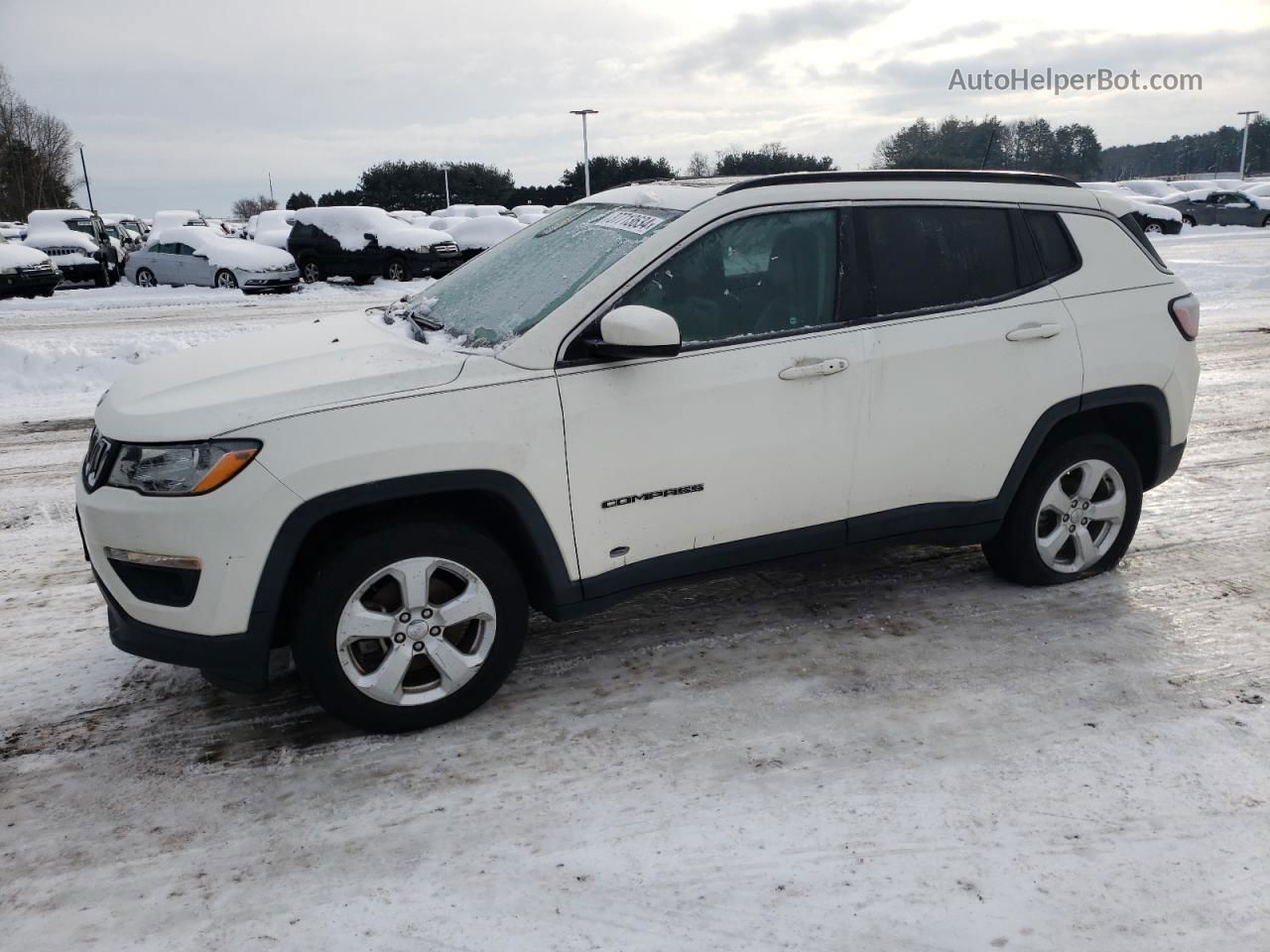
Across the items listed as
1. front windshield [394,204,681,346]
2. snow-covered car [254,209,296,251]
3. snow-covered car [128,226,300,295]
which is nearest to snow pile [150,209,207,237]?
snow-covered car [254,209,296,251]

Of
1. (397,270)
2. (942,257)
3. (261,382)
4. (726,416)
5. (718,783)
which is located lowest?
(718,783)

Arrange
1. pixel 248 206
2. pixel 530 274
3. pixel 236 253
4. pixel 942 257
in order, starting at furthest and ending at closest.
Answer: pixel 248 206 → pixel 236 253 → pixel 942 257 → pixel 530 274

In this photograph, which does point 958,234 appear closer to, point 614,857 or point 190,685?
point 614,857

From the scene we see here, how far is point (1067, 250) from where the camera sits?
14.2 ft

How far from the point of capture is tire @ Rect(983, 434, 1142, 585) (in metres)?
4.34

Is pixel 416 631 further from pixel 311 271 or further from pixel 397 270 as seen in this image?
pixel 311 271

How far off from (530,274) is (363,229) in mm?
18629

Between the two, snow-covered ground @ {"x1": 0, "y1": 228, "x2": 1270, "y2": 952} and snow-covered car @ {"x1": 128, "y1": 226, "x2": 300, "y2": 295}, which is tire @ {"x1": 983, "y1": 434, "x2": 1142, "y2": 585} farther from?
snow-covered car @ {"x1": 128, "y1": 226, "x2": 300, "y2": 295}

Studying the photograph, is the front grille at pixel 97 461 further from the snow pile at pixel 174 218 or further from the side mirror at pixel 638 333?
the snow pile at pixel 174 218

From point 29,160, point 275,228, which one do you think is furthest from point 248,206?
point 275,228

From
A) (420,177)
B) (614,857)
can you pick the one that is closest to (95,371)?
(614,857)

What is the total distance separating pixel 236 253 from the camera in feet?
66.6

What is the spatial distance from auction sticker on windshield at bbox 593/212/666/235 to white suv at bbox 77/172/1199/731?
0.03 m

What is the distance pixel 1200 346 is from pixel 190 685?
33.7ft
